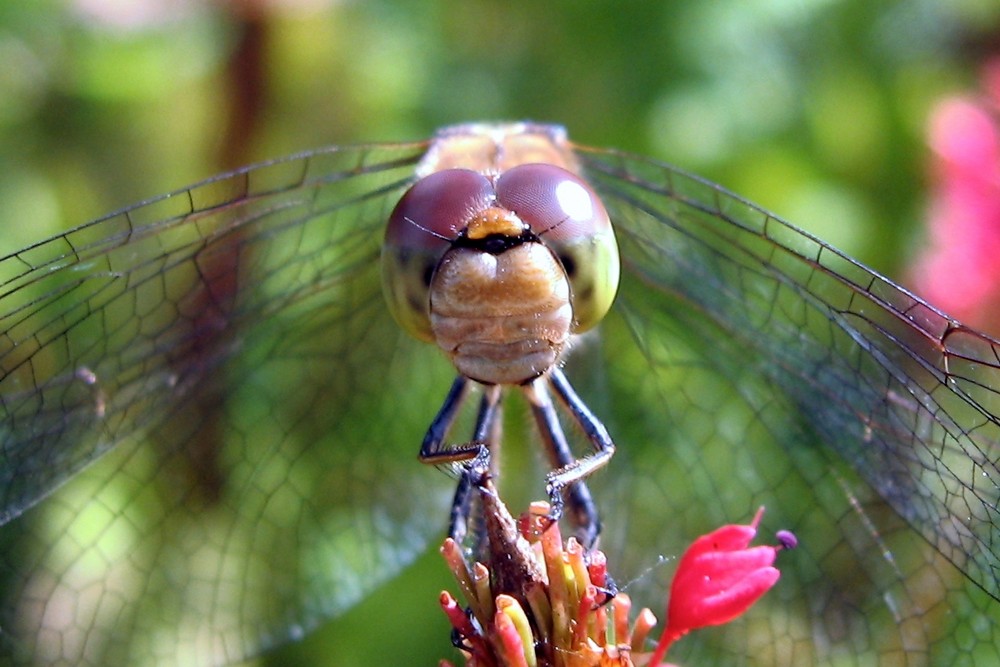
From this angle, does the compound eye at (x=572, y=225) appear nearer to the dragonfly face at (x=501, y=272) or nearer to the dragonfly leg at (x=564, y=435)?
the dragonfly face at (x=501, y=272)

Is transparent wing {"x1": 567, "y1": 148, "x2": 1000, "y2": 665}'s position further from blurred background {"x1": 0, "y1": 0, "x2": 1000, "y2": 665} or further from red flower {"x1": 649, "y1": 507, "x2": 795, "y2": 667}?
blurred background {"x1": 0, "y1": 0, "x2": 1000, "y2": 665}

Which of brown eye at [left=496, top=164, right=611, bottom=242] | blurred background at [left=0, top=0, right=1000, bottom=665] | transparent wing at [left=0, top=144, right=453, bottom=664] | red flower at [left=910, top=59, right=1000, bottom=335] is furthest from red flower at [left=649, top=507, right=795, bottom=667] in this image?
blurred background at [left=0, top=0, right=1000, bottom=665]

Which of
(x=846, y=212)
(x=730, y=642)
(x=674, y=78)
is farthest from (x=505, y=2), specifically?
(x=730, y=642)

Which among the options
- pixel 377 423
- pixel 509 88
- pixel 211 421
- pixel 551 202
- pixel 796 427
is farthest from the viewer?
pixel 509 88

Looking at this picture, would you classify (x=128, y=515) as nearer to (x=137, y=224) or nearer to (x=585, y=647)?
(x=137, y=224)

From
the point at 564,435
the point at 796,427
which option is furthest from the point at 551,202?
the point at 796,427

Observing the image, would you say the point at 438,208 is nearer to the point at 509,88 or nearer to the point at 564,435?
the point at 564,435

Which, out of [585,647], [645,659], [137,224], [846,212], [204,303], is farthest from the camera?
[846,212]
